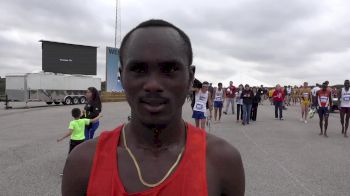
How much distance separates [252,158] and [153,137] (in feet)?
20.8

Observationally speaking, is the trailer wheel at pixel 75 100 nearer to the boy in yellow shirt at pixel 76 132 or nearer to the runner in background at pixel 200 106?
the runner in background at pixel 200 106

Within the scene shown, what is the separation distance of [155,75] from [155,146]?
319mm

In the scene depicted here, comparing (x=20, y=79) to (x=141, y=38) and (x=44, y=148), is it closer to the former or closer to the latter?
(x=44, y=148)

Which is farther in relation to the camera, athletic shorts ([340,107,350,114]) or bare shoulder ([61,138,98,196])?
athletic shorts ([340,107,350,114])

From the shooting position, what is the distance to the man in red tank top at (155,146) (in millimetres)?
1403

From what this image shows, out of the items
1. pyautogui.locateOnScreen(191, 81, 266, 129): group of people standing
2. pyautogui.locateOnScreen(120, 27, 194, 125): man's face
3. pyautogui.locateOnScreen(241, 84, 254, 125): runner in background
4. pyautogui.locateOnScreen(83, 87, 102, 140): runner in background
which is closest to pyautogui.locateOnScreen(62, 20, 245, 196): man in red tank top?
pyautogui.locateOnScreen(120, 27, 194, 125): man's face

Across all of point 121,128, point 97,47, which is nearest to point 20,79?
point 97,47

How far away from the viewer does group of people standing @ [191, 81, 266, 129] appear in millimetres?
10258

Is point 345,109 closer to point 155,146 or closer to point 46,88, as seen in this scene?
point 155,146

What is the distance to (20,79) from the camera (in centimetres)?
2616

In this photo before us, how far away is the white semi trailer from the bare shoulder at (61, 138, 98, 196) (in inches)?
1042

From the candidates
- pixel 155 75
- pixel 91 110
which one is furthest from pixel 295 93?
pixel 155 75

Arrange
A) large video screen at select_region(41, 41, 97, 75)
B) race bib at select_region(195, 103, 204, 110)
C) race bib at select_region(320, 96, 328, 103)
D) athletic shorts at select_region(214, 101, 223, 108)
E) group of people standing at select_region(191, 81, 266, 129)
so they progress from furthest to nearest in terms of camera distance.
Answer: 1. large video screen at select_region(41, 41, 97, 75)
2. athletic shorts at select_region(214, 101, 223, 108)
3. race bib at select_region(320, 96, 328, 103)
4. group of people standing at select_region(191, 81, 266, 129)
5. race bib at select_region(195, 103, 204, 110)

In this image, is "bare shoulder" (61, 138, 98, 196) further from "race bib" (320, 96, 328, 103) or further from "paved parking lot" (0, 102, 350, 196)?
"race bib" (320, 96, 328, 103)
